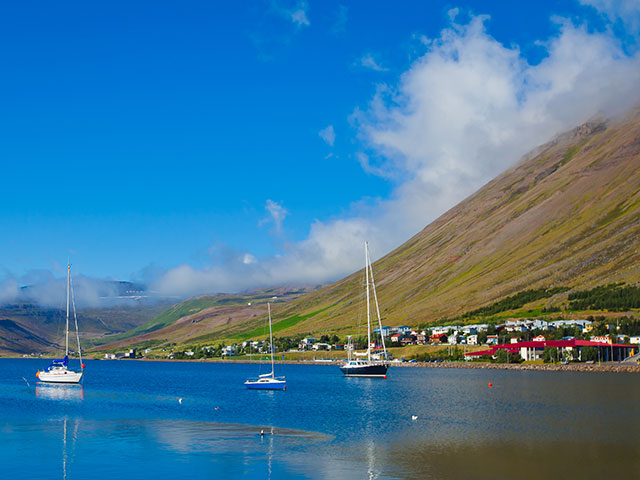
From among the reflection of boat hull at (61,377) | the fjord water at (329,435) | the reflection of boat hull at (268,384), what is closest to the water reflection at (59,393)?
the fjord water at (329,435)

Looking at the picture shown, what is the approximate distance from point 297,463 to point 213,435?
52.2 feet

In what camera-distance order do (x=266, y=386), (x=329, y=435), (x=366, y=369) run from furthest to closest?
(x=366, y=369) → (x=266, y=386) → (x=329, y=435)

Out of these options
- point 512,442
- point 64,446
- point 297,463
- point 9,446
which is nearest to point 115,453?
point 64,446

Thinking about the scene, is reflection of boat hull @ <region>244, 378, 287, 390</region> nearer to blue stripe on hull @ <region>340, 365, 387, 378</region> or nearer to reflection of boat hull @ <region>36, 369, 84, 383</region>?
blue stripe on hull @ <region>340, 365, 387, 378</region>

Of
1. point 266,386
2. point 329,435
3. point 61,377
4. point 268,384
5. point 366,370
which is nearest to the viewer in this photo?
point 329,435

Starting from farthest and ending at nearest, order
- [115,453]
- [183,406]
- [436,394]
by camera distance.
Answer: [436,394], [183,406], [115,453]

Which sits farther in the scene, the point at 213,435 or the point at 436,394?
the point at 436,394

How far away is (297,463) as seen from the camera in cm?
4800

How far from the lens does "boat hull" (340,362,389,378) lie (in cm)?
15062

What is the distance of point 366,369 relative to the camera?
15275 centimetres

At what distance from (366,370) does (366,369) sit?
49 centimetres

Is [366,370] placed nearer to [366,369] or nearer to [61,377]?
[366,369]

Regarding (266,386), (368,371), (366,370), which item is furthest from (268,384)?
(368,371)

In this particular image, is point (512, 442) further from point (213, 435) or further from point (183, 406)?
point (183, 406)
